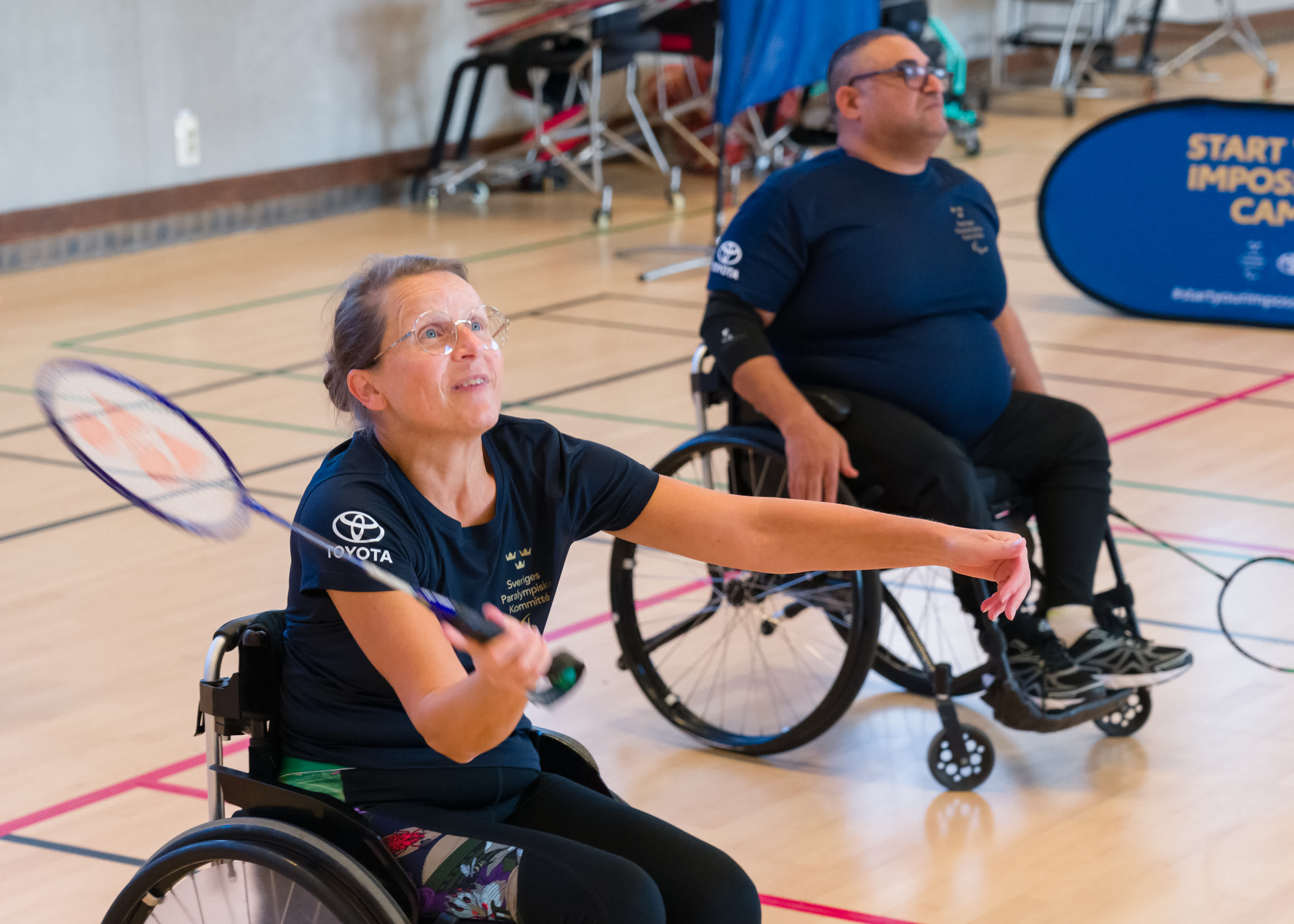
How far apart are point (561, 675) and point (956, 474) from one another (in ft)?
5.15

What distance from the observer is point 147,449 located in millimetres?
1909

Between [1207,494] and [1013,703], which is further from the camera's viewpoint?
[1207,494]

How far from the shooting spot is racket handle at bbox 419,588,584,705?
1.46 meters

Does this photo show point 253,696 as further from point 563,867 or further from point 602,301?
point 602,301

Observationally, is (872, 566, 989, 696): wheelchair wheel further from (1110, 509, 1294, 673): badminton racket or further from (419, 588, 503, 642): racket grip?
(419, 588, 503, 642): racket grip

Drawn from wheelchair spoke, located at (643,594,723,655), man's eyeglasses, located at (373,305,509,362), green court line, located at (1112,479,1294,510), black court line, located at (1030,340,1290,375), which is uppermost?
man's eyeglasses, located at (373,305,509,362)

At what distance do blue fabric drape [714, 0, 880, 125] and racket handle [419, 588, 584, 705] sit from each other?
472cm

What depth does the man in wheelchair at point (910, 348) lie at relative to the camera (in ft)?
9.75

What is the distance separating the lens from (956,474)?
2.92 m

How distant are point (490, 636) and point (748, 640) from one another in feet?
6.93

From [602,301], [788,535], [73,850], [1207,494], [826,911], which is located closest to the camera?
[788,535]

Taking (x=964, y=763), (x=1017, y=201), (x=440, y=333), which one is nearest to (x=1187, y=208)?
(x=1017, y=201)

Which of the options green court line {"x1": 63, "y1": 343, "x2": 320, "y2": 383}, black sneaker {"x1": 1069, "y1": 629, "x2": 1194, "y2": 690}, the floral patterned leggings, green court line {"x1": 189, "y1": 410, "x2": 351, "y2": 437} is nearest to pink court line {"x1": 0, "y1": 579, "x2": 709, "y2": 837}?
the floral patterned leggings

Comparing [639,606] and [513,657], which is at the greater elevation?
[513,657]
